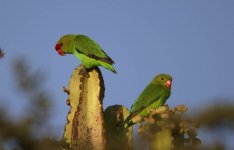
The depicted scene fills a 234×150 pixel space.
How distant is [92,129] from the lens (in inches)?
128

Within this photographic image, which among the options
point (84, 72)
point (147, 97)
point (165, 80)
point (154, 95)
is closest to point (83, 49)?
point (147, 97)

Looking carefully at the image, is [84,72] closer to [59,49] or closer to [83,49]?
[83,49]

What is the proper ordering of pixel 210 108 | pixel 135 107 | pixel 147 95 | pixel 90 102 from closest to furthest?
pixel 210 108 < pixel 90 102 < pixel 135 107 < pixel 147 95

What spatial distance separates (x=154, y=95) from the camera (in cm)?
674

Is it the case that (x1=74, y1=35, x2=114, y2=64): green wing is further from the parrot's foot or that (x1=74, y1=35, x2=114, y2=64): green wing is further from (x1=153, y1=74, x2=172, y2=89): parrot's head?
the parrot's foot

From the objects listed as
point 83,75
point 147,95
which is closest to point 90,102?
point 83,75

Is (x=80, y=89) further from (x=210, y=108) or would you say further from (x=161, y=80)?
(x=161, y=80)

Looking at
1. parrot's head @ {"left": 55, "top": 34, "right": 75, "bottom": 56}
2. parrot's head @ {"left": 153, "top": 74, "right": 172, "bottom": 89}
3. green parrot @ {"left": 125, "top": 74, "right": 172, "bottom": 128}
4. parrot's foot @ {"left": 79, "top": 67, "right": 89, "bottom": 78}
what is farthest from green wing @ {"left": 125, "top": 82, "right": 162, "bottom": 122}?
parrot's foot @ {"left": 79, "top": 67, "right": 89, "bottom": 78}

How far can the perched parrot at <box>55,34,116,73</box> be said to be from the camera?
6.34 meters

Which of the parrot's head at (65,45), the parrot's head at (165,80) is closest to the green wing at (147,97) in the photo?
the parrot's head at (165,80)

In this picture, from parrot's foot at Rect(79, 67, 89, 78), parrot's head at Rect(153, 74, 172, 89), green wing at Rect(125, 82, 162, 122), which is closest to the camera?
parrot's foot at Rect(79, 67, 89, 78)

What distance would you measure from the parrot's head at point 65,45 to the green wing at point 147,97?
166cm

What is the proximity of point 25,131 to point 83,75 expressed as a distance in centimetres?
323

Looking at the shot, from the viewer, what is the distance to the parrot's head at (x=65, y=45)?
21.9 ft
